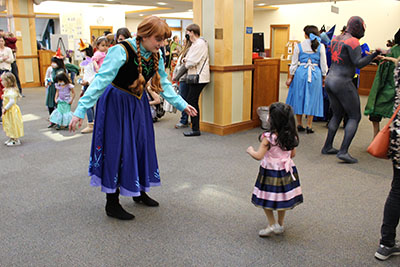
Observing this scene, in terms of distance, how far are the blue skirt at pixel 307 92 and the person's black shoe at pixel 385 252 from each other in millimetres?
3330

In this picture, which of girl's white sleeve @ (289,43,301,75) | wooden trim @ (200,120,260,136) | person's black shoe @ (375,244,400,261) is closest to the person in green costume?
girl's white sleeve @ (289,43,301,75)

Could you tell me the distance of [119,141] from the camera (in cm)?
257

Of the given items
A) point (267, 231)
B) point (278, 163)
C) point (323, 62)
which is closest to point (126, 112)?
point (278, 163)

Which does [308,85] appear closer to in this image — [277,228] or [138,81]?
[277,228]

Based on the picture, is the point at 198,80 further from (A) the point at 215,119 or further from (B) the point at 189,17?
(B) the point at 189,17

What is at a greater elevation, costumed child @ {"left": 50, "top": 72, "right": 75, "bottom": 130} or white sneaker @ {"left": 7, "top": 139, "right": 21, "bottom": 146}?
costumed child @ {"left": 50, "top": 72, "right": 75, "bottom": 130}

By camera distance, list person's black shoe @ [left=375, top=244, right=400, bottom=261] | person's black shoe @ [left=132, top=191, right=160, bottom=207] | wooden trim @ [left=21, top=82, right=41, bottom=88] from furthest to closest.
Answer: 1. wooden trim @ [left=21, top=82, right=41, bottom=88]
2. person's black shoe @ [left=132, top=191, right=160, bottom=207]
3. person's black shoe @ [left=375, top=244, right=400, bottom=261]

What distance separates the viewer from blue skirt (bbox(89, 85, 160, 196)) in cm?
256

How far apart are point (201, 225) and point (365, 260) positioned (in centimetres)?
107

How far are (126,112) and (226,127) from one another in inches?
117

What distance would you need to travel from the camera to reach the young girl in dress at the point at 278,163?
230 centimetres

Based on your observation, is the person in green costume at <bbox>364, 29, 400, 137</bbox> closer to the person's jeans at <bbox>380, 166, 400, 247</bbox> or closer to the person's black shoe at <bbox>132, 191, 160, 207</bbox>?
the person's jeans at <bbox>380, 166, 400, 247</bbox>

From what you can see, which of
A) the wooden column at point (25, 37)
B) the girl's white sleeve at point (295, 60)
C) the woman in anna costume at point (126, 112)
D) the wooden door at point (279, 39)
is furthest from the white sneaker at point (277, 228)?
the wooden door at point (279, 39)

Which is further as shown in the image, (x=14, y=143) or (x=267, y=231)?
(x=14, y=143)
